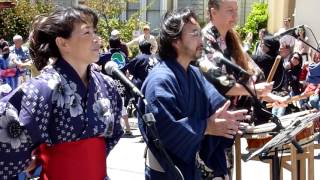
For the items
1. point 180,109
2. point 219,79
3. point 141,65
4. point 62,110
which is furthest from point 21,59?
point 62,110

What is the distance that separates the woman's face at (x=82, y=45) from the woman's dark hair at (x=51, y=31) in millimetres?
25

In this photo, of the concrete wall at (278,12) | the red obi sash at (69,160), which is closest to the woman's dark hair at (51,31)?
the red obi sash at (69,160)

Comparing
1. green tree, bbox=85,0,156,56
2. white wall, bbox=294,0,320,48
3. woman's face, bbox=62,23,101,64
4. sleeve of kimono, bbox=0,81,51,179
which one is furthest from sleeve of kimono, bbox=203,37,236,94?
green tree, bbox=85,0,156,56

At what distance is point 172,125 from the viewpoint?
2.89 meters

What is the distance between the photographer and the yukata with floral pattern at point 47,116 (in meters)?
2.50

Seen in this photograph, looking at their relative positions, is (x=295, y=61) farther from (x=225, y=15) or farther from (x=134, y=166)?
(x=225, y=15)

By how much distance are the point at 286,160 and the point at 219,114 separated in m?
1.58

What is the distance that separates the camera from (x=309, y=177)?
4.52 metres

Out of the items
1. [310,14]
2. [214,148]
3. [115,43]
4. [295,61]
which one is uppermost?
[214,148]

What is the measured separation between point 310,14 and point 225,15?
31.2 ft

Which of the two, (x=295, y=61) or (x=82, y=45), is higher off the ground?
(x=82, y=45)

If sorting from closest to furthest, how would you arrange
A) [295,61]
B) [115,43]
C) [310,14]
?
[295,61]
[115,43]
[310,14]

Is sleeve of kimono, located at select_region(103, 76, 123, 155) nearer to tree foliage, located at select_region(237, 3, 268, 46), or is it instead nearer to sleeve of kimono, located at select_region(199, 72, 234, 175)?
sleeve of kimono, located at select_region(199, 72, 234, 175)

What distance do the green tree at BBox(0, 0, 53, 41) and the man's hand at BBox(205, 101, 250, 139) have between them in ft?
53.7
